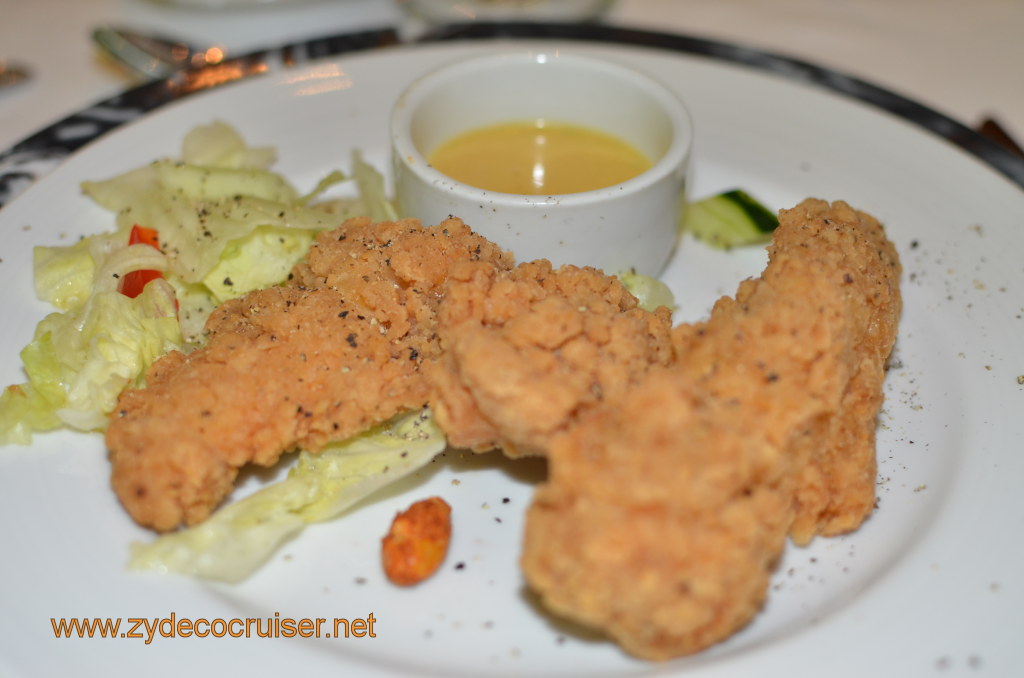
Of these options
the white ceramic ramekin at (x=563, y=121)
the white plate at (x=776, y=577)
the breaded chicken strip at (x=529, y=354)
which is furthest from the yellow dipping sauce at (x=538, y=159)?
the breaded chicken strip at (x=529, y=354)

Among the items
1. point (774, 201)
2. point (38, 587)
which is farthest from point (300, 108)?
point (38, 587)

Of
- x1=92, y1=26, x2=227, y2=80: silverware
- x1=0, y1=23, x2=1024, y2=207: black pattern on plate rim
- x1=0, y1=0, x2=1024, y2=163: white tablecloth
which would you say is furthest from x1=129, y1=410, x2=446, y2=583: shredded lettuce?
x1=0, y1=0, x2=1024, y2=163: white tablecloth

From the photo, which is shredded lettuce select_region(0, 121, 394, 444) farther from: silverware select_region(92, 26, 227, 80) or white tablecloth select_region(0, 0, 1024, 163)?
white tablecloth select_region(0, 0, 1024, 163)

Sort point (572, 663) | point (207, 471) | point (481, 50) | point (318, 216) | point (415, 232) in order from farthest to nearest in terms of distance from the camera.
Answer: point (481, 50) → point (318, 216) → point (415, 232) → point (207, 471) → point (572, 663)

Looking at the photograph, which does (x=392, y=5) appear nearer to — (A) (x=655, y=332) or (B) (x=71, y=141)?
(B) (x=71, y=141)

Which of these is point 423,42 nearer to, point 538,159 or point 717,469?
point 538,159
